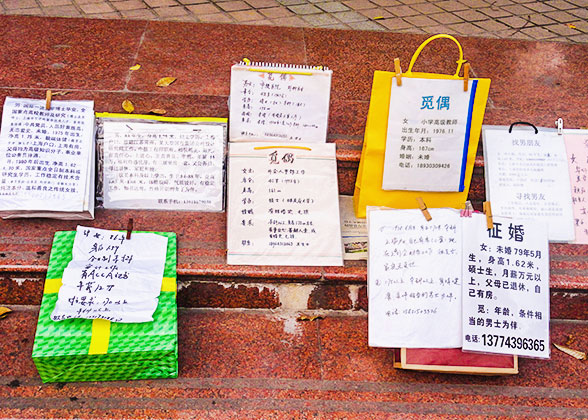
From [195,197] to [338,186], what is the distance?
0.79 m

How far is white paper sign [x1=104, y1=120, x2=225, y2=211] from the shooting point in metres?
3.01

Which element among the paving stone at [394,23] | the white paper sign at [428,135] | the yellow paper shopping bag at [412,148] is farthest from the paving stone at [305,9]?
the white paper sign at [428,135]

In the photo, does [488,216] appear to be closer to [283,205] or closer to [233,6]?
[283,205]

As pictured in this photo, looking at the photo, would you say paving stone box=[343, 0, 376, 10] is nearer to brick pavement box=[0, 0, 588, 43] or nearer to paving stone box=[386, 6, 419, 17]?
brick pavement box=[0, 0, 588, 43]

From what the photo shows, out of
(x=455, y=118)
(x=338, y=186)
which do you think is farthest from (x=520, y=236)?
(x=338, y=186)

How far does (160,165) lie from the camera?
303cm

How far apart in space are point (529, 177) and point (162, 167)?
1.95m

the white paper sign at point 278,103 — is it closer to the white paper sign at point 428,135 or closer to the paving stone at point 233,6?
the white paper sign at point 428,135

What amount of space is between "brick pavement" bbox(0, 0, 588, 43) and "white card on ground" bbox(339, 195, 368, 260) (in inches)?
87.6

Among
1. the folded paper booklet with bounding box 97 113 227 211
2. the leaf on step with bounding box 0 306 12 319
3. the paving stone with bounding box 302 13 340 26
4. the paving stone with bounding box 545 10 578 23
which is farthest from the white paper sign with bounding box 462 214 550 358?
the paving stone with bounding box 545 10 578 23

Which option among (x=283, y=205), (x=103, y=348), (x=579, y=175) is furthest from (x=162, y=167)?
(x=579, y=175)

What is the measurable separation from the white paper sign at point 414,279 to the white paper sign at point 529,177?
0.53m

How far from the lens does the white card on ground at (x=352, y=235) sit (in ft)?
9.68

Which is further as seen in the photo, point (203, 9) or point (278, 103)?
point (203, 9)
